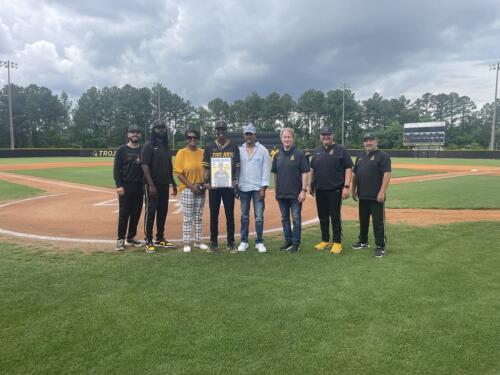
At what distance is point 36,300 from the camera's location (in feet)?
12.9

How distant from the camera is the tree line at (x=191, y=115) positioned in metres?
77.6

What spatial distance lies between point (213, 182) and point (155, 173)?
0.96 metres

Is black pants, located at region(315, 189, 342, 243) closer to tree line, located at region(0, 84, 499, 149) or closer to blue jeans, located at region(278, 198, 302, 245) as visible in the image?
blue jeans, located at region(278, 198, 302, 245)

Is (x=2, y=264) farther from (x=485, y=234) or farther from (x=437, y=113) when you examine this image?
(x=437, y=113)

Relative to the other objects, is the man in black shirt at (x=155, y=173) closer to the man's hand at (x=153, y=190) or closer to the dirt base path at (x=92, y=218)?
the man's hand at (x=153, y=190)

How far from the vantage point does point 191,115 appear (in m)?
96.1

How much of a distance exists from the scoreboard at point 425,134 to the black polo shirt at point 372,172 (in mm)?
50761

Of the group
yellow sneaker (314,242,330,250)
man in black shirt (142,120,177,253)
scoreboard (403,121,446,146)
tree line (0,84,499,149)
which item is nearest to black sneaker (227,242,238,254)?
man in black shirt (142,120,177,253)

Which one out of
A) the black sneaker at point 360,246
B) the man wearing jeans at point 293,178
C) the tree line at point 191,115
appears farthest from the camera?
the tree line at point 191,115

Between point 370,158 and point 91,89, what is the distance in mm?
98446

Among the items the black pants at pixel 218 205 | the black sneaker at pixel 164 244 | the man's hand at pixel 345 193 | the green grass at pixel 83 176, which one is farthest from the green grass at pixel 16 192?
the man's hand at pixel 345 193

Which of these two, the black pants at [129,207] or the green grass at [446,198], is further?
the green grass at [446,198]

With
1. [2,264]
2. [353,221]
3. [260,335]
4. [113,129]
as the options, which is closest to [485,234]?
[353,221]

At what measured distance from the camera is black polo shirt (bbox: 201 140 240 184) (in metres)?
5.86
